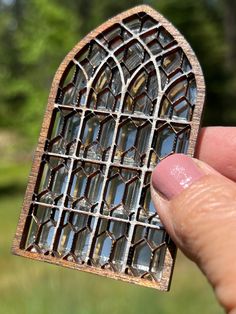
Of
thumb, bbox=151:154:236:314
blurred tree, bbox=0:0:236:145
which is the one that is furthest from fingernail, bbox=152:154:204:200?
blurred tree, bbox=0:0:236:145

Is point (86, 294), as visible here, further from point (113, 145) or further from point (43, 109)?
point (43, 109)

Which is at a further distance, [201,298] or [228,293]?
[201,298]

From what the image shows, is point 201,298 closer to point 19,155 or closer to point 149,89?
point 149,89

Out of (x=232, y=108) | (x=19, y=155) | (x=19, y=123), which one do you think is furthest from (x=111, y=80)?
(x=19, y=155)

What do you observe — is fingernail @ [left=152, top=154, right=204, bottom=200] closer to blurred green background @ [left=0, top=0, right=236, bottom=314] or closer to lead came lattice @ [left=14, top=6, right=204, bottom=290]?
lead came lattice @ [left=14, top=6, right=204, bottom=290]

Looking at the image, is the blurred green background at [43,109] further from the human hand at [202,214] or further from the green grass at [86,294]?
the human hand at [202,214]

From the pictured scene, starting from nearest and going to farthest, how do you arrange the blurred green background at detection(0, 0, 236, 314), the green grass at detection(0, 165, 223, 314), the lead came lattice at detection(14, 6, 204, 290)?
the lead came lattice at detection(14, 6, 204, 290) < the green grass at detection(0, 165, 223, 314) < the blurred green background at detection(0, 0, 236, 314)

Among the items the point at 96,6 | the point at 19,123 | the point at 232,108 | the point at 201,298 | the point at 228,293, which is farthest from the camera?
the point at 96,6
